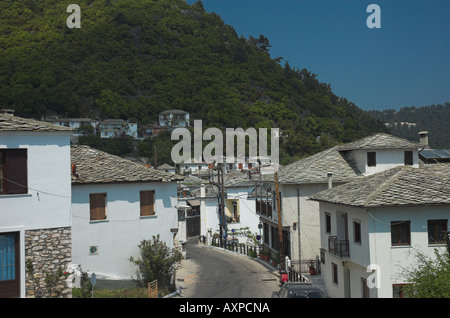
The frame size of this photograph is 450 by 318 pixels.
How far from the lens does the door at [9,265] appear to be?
1310 cm

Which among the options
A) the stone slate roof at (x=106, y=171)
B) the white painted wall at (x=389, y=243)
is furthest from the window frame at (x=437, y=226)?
the stone slate roof at (x=106, y=171)

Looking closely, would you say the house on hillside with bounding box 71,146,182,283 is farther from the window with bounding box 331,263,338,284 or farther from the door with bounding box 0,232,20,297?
the window with bounding box 331,263,338,284

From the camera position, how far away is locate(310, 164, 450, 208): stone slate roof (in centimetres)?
1495

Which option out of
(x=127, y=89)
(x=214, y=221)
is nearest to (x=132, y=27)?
(x=127, y=89)

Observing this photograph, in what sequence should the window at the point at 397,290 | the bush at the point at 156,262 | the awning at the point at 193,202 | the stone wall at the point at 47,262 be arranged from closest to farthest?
the stone wall at the point at 47,262 < the window at the point at 397,290 < the bush at the point at 156,262 < the awning at the point at 193,202

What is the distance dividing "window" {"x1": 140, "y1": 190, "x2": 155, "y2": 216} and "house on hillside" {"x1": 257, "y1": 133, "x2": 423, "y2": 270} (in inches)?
347

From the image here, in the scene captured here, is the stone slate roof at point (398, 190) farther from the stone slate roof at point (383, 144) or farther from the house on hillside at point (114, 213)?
the house on hillside at point (114, 213)

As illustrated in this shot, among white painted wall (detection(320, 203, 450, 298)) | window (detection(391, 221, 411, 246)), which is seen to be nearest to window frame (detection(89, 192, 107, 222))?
white painted wall (detection(320, 203, 450, 298))

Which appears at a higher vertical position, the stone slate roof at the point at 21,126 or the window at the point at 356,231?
the stone slate roof at the point at 21,126

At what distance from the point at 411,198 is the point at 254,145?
91.1 m

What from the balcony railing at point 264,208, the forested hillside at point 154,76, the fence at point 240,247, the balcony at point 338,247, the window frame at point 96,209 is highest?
the forested hillside at point 154,76

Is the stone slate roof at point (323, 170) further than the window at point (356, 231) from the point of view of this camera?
Yes

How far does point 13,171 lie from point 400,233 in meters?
12.9
